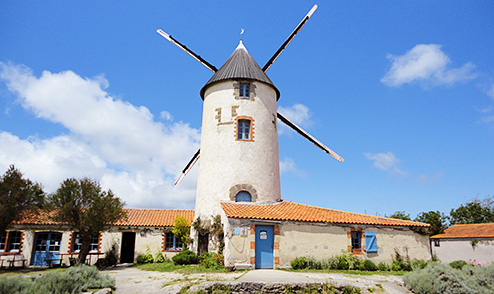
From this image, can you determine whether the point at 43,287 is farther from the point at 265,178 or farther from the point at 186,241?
the point at 265,178

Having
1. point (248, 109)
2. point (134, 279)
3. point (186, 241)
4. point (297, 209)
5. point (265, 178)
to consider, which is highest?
point (248, 109)

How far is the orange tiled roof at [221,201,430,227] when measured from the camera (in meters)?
15.8

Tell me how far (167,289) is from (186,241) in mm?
9215

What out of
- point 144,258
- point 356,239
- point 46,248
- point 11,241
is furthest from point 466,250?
point 11,241

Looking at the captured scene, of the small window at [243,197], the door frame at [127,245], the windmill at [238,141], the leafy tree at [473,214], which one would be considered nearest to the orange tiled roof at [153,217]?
the door frame at [127,245]

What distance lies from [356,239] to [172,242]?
36.9 feet

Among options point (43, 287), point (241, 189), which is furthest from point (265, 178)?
point (43, 287)

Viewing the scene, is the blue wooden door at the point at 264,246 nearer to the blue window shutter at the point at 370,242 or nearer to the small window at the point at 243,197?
the small window at the point at 243,197

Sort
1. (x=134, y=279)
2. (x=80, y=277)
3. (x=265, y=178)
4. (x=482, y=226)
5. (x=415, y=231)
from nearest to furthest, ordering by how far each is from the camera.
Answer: (x=80, y=277) < (x=134, y=279) < (x=415, y=231) < (x=265, y=178) < (x=482, y=226)

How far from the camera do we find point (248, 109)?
64.6 feet

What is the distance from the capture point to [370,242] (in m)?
16.8

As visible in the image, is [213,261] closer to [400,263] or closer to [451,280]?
[400,263]

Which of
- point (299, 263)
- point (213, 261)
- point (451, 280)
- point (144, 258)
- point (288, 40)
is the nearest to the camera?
point (451, 280)

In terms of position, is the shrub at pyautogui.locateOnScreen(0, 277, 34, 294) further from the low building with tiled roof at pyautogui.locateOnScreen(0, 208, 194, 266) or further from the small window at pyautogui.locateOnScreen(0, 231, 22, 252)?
the small window at pyautogui.locateOnScreen(0, 231, 22, 252)
